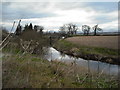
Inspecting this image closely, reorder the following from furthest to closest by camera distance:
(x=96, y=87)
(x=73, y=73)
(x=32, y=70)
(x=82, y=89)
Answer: (x=73, y=73), (x=32, y=70), (x=96, y=87), (x=82, y=89)

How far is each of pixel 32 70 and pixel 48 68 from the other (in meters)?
1.02

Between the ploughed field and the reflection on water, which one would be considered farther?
the ploughed field

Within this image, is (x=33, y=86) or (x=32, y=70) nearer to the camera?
(x=33, y=86)

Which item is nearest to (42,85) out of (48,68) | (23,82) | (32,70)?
(23,82)

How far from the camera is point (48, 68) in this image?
5973 mm

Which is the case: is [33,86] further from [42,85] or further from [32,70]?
[32,70]

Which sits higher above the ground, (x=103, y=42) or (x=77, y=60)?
(x=77, y=60)

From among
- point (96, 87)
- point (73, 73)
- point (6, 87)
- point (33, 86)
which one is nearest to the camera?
point (6, 87)

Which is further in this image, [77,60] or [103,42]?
[103,42]

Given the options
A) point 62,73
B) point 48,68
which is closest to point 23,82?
point 62,73

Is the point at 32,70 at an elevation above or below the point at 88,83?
above

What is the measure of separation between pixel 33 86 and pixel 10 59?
71cm

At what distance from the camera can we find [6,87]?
3443 mm

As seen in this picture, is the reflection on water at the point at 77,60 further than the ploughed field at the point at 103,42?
No
